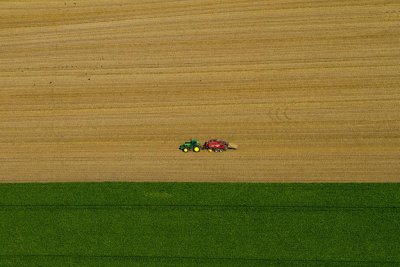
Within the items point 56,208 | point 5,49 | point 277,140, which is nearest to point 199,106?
point 277,140

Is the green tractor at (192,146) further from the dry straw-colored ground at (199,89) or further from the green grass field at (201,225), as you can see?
the green grass field at (201,225)

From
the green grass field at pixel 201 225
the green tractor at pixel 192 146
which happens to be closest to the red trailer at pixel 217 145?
the green tractor at pixel 192 146

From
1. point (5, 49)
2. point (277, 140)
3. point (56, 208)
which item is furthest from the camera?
point (5, 49)

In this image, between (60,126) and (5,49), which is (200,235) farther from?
(5,49)

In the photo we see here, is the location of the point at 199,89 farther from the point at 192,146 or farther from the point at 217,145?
the point at 217,145

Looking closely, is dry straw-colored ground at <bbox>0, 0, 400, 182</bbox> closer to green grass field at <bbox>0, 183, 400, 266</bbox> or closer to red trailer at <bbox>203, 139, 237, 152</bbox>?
red trailer at <bbox>203, 139, 237, 152</bbox>

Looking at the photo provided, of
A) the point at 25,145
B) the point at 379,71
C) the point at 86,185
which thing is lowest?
the point at 86,185
